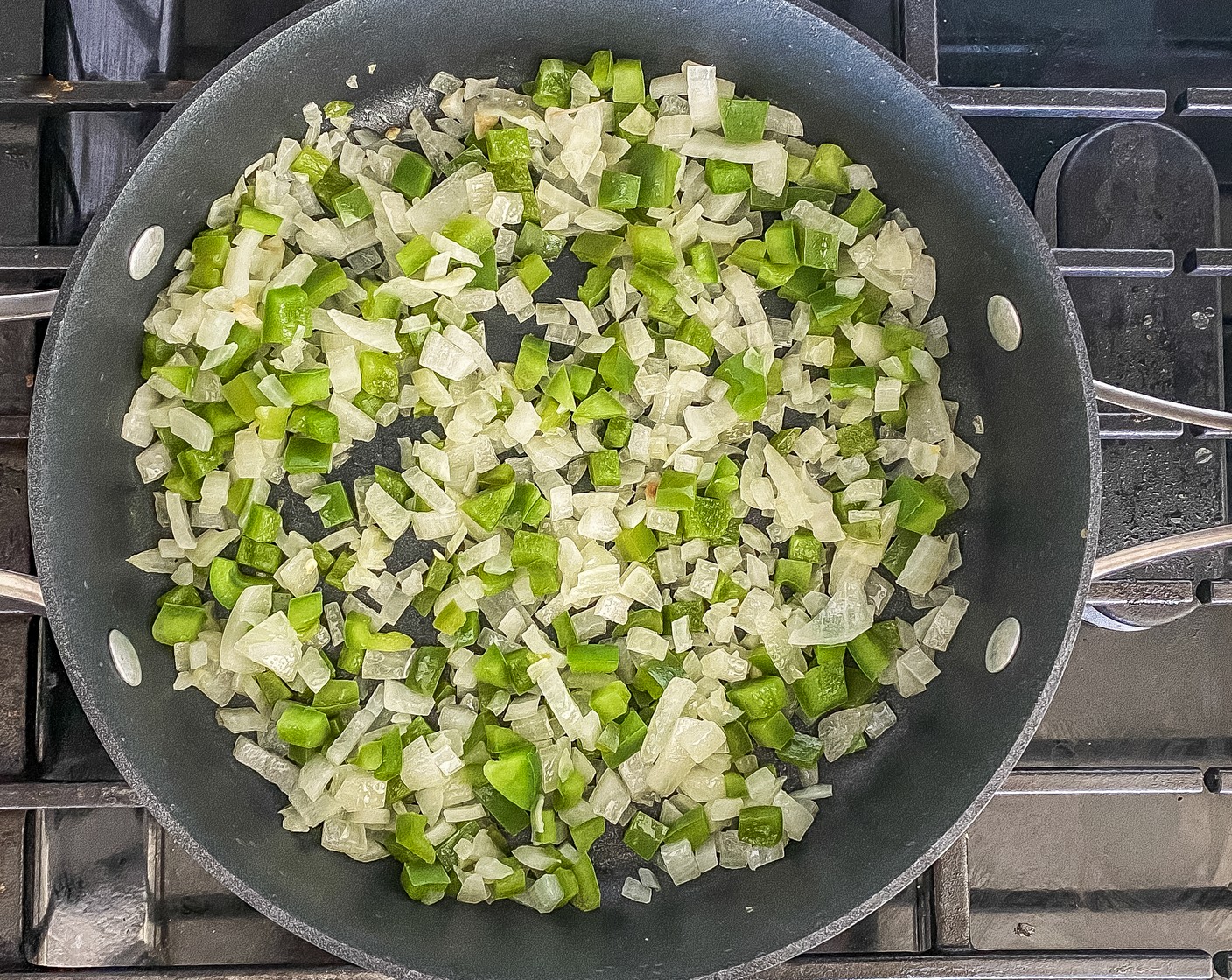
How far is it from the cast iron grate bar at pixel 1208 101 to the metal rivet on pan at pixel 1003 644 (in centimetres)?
76

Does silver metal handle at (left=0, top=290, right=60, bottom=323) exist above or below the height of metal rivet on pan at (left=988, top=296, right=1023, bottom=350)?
above

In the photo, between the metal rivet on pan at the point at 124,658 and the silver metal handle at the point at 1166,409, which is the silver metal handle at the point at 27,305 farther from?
the silver metal handle at the point at 1166,409

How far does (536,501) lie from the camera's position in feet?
4.37

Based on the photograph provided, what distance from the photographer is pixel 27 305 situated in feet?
3.94

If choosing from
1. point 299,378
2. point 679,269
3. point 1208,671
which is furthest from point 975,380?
point 299,378

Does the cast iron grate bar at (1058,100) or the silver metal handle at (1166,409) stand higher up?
the cast iron grate bar at (1058,100)

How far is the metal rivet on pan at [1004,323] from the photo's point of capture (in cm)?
128

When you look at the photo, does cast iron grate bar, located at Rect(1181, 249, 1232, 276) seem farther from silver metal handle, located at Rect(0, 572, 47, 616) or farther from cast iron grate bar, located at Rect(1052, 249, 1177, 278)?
silver metal handle, located at Rect(0, 572, 47, 616)

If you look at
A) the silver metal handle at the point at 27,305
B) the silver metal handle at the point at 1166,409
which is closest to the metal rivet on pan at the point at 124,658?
the silver metal handle at the point at 27,305

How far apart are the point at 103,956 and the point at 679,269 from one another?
118 cm

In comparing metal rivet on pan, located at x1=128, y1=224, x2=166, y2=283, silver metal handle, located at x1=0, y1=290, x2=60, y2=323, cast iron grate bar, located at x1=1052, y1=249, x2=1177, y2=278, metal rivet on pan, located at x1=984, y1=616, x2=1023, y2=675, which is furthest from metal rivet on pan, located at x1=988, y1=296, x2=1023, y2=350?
silver metal handle, located at x1=0, y1=290, x2=60, y2=323

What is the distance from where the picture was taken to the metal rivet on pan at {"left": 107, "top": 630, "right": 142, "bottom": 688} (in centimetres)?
124

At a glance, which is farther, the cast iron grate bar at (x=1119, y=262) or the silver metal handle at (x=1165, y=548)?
the cast iron grate bar at (x=1119, y=262)

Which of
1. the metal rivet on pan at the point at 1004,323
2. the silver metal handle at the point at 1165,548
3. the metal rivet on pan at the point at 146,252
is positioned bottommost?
the silver metal handle at the point at 1165,548
